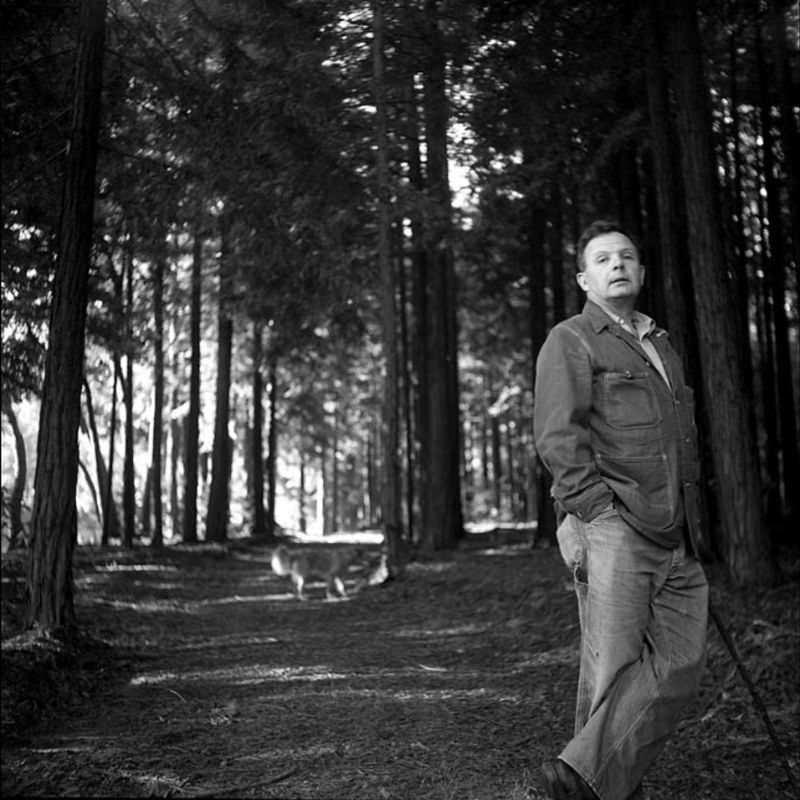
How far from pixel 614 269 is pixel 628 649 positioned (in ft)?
5.14

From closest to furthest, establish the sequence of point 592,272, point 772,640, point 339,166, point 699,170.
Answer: point 592,272 < point 772,640 < point 699,170 < point 339,166

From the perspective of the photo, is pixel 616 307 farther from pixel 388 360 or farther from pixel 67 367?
pixel 388 360

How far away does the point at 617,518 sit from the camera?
3.19 m

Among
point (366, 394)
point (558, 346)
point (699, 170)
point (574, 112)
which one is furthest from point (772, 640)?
point (366, 394)

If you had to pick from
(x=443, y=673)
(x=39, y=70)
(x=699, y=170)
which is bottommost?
(x=443, y=673)

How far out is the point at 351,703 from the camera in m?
5.59

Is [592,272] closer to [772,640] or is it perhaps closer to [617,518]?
[617,518]

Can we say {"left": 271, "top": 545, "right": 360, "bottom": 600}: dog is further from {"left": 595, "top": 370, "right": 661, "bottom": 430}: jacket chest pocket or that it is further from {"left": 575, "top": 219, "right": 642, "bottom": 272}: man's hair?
{"left": 595, "top": 370, "right": 661, "bottom": 430}: jacket chest pocket

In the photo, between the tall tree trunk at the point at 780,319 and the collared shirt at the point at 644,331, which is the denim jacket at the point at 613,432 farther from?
the tall tree trunk at the point at 780,319

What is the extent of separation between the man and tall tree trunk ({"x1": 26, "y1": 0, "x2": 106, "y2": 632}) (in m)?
5.15

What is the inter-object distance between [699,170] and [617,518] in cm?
635

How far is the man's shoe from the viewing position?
120 inches

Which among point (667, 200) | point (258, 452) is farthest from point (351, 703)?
point (258, 452)

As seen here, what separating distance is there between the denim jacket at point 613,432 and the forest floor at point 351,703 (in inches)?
63.5
